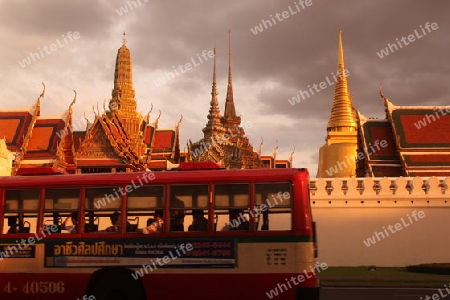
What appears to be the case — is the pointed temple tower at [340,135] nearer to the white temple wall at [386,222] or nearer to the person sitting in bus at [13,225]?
the white temple wall at [386,222]

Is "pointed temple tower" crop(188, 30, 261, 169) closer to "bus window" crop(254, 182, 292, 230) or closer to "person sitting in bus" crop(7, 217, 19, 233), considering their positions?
"person sitting in bus" crop(7, 217, 19, 233)

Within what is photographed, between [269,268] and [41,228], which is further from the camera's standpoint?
[41,228]

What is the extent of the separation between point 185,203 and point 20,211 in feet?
10.4

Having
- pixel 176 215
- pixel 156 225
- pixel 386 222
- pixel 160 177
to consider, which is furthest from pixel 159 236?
pixel 386 222

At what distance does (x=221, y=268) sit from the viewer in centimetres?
959

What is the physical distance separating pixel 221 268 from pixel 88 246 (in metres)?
2.48

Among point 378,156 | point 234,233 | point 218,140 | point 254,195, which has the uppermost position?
point 218,140

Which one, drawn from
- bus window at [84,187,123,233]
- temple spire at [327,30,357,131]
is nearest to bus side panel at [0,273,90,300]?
bus window at [84,187,123,233]

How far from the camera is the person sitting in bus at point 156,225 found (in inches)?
387

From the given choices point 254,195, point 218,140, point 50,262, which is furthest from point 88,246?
point 218,140

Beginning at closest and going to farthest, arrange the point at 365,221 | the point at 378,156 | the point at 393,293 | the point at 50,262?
the point at 50,262 → the point at 393,293 → the point at 365,221 → the point at 378,156

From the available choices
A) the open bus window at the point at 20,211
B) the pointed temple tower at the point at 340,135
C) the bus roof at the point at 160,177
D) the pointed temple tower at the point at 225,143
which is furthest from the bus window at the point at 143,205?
the pointed temple tower at the point at 340,135

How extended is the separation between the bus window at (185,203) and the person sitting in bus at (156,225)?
181mm

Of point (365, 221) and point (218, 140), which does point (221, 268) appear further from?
point (218, 140)
